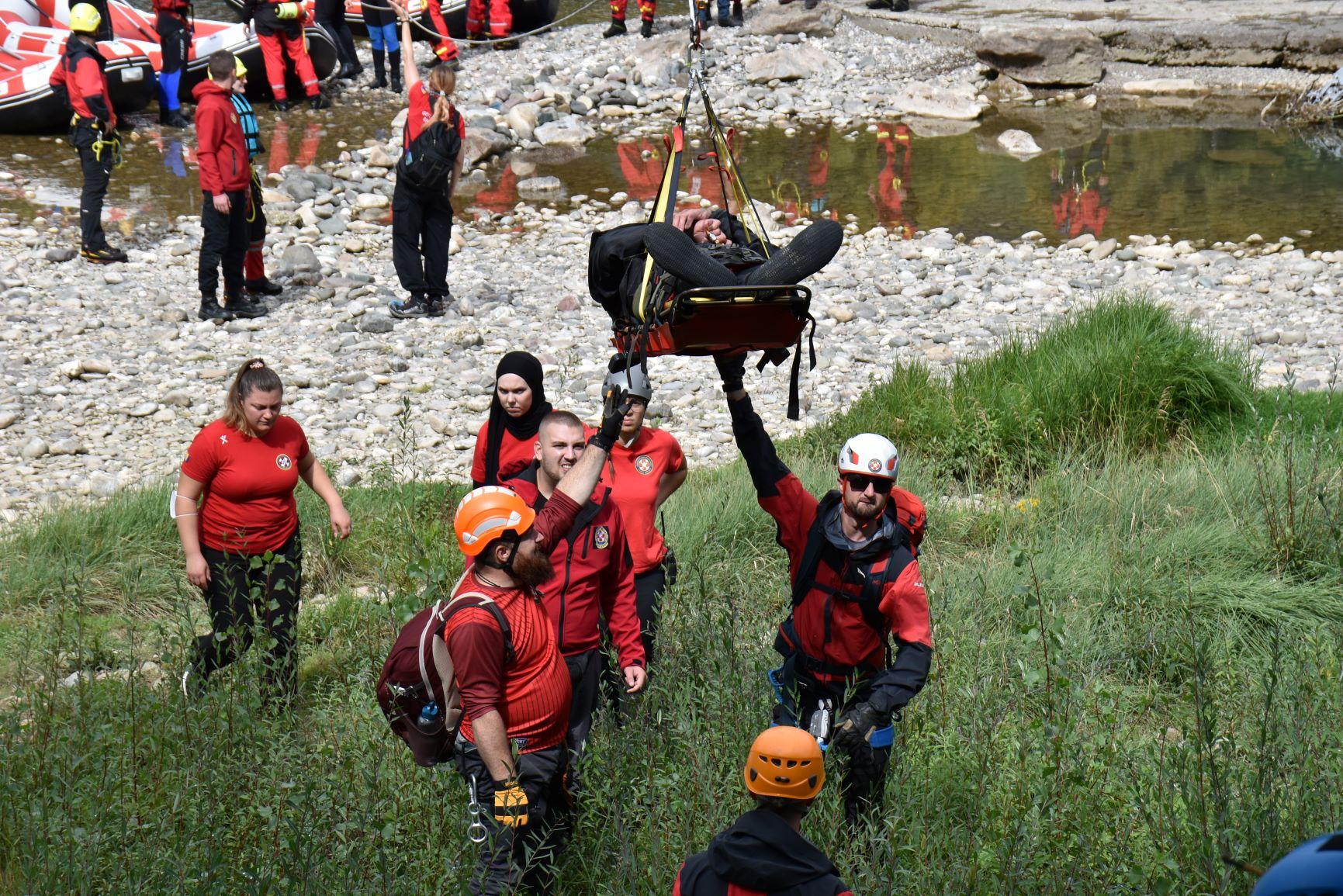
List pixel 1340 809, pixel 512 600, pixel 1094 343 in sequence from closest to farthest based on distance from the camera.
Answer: pixel 512 600 → pixel 1340 809 → pixel 1094 343

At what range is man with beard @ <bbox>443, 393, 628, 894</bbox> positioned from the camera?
368 cm

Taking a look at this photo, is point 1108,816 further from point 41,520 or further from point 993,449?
point 41,520

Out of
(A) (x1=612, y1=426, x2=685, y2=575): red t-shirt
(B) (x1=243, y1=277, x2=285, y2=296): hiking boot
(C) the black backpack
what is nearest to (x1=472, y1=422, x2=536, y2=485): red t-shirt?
(A) (x1=612, y1=426, x2=685, y2=575): red t-shirt

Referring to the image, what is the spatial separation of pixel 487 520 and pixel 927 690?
2249 millimetres

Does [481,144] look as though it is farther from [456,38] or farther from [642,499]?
[642,499]

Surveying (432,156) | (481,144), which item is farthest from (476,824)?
(481,144)

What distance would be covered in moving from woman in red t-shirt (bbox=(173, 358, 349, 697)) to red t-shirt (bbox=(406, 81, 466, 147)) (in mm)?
5460

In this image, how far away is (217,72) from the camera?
1020cm

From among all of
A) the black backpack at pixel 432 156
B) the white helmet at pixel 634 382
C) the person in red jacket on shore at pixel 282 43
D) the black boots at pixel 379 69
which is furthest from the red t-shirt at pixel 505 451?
the black boots at pixel 379 69

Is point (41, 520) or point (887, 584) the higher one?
point (887, 584)

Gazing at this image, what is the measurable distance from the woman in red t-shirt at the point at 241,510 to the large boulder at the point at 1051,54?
18.2 meters

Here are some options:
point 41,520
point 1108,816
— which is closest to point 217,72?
point 41,520

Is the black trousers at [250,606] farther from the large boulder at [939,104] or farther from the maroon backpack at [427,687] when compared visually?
the large boulder at [939,104]

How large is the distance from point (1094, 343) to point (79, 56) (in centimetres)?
903
